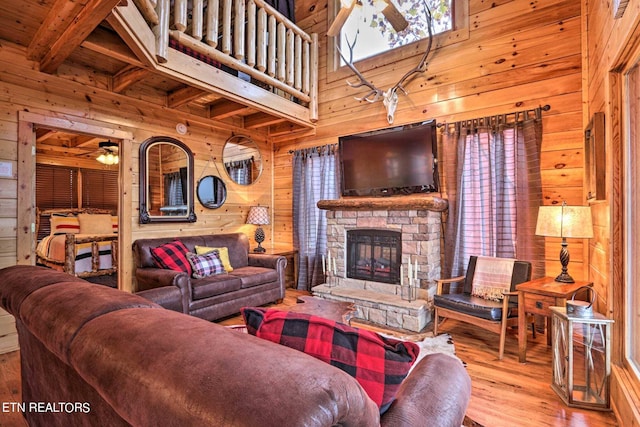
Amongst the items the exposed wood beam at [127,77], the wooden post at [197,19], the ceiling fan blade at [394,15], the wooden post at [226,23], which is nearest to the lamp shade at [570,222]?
the ceiling fan blade at [394,15]

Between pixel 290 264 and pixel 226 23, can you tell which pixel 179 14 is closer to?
pixel 226 23

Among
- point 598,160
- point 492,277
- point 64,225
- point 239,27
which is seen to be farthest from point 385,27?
point 64,225

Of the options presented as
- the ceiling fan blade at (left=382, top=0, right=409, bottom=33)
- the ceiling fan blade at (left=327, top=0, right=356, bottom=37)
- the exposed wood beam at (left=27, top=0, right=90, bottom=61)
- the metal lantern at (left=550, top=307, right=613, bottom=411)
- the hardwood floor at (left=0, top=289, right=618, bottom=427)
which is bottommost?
the hardwood floor at (left=0, top=289, right=618, bottom=427)

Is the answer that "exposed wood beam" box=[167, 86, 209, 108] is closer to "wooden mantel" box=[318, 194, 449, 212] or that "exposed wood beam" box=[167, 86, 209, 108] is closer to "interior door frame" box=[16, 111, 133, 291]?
"interior door frame" box=[16, 111, 133, 291]

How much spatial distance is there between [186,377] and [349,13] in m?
2.66

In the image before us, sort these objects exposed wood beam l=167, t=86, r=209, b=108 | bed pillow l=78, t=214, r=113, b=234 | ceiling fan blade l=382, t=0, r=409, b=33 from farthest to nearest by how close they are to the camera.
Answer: bed pillow l=78, t=214, r=113, b=234
exposed wood beam l=167, t=86, r=209, b=108
ceiling fan blade l=382, t=0, r=409, b=33

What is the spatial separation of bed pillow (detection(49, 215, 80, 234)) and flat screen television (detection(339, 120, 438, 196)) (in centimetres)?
490

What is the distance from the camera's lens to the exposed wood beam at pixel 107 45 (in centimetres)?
245

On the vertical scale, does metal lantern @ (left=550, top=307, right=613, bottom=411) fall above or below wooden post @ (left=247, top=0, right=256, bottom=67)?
below

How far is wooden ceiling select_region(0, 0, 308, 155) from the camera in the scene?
221 centimetres

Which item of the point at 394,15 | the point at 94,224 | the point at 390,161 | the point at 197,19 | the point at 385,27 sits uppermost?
the point at 385,27

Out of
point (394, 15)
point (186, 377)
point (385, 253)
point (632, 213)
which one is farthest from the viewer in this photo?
point (385, 253)

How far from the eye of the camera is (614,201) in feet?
6.13

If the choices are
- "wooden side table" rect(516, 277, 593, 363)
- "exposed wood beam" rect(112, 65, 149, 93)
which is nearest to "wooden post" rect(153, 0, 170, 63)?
"exposed wood beam" rect(112, 65, 149, 93)
